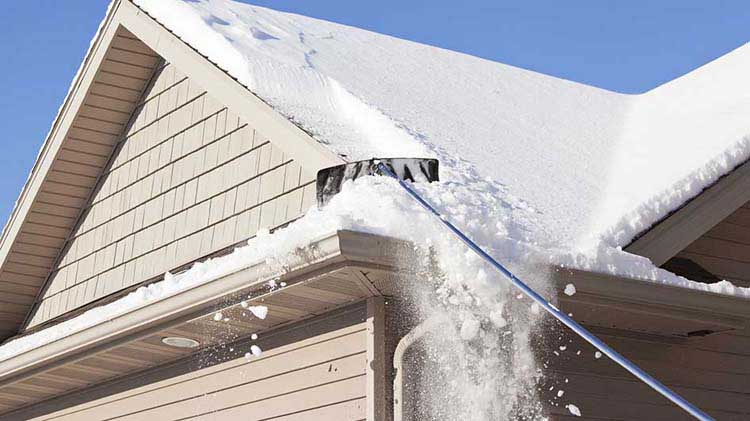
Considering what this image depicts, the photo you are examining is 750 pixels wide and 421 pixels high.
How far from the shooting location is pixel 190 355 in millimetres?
7238

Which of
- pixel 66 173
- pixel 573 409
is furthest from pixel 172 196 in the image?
pixel 573 409

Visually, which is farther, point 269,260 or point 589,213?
point 589,213

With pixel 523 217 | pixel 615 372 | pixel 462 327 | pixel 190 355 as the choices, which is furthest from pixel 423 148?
pixel 190 355

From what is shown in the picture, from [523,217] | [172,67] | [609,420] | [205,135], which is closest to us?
[523,217]

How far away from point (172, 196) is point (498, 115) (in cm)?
251

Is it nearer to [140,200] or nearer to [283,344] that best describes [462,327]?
[283,344]

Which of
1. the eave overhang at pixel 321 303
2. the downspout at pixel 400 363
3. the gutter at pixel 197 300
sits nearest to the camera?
the gutter at pixel 197 300

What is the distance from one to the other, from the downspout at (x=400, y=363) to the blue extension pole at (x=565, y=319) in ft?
2.03

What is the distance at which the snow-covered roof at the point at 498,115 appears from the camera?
6.32 meters

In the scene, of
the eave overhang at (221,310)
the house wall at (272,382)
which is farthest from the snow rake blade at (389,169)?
the house wall at (272,382)

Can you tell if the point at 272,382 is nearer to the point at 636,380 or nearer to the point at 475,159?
the point at 475,159

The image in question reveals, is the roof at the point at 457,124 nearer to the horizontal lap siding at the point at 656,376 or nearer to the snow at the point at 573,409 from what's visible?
the horizontal lap siding at the point at 656,376

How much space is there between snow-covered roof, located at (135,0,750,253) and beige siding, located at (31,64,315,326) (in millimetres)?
521

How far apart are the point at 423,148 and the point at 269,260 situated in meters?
1.30
